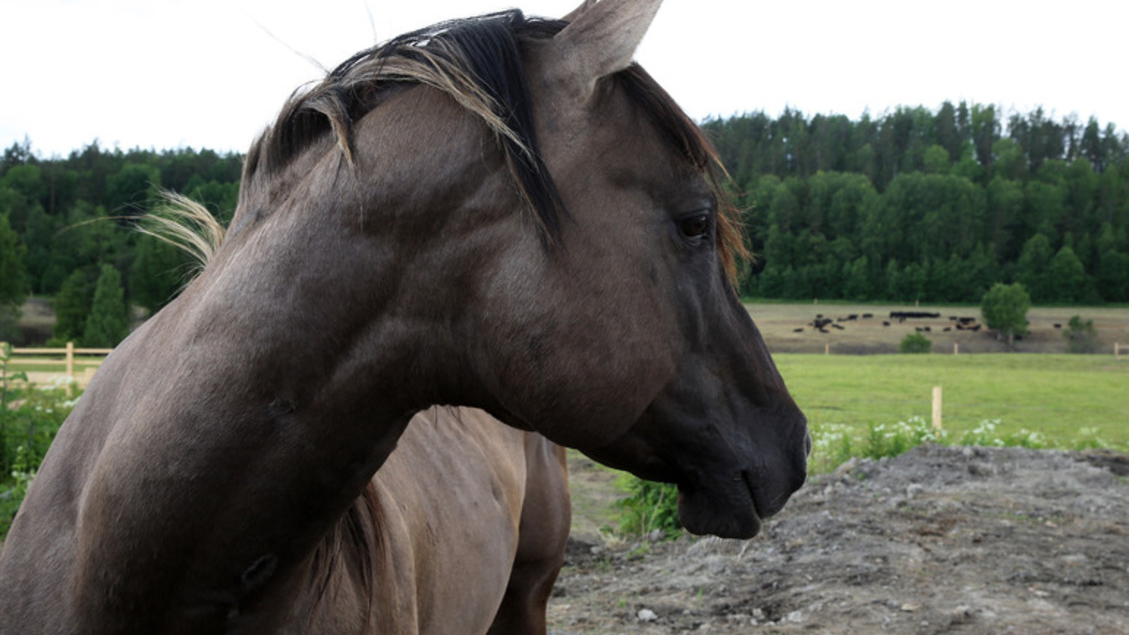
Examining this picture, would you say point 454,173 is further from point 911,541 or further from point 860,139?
point 860,139

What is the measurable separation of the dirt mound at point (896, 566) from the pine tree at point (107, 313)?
32.7 meters

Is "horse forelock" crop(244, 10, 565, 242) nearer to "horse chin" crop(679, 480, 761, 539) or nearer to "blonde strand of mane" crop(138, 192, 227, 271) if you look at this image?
"blonde strand of mane" crop(138, 192, 227, 271)

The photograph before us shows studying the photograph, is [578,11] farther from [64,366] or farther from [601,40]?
[64,366]

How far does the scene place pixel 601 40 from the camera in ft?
4.47

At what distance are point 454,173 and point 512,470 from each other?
2.06 meters

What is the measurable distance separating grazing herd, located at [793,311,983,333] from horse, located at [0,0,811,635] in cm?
4438

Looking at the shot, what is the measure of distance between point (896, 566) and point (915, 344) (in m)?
40.5

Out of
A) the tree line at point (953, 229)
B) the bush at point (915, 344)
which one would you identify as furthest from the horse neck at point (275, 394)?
the tree line at point (953, 229)

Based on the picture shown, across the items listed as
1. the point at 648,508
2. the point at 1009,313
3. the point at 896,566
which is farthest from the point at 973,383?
the point at 1009,313

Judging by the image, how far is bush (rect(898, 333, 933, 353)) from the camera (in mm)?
41828

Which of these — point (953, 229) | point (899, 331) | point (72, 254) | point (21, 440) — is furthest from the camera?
point (953, 229)

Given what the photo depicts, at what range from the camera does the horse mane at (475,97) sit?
53.2 inches

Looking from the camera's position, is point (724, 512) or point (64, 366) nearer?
point (724, 512)

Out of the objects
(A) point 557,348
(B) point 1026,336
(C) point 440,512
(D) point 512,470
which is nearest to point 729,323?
(A) point 557,348
